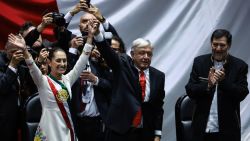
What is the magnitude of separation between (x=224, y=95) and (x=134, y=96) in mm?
707

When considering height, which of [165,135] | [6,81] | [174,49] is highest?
[174,49]

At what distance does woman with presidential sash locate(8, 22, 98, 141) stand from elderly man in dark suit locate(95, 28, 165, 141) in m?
0.28

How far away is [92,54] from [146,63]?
588mm

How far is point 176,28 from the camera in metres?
7.29

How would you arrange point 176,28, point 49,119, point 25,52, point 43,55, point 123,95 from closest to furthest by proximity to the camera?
point 25,52
point 49,119
point 123,95
point 43,55
point 176,28

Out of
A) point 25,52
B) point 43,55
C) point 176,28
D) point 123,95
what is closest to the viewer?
point 25,52

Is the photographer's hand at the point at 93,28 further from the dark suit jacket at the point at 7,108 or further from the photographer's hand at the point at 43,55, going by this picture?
the dark suit jacket at the point at 7,108

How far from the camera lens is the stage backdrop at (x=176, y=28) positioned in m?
7.21

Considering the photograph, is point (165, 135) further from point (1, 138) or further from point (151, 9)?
point (1, 138)

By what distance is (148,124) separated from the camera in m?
5.53

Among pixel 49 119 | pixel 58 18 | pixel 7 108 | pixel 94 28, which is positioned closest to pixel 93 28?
pixel 94 28

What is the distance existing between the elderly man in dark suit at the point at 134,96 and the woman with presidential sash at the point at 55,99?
28cm

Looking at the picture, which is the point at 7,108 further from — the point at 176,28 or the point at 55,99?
the point at 176,28

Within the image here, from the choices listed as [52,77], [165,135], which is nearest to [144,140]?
[52,77]
